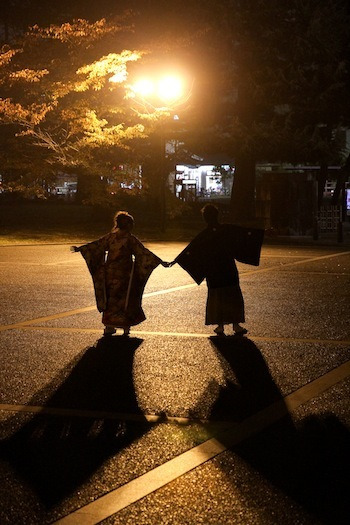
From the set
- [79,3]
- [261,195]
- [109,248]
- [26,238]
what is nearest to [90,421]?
[109,248]

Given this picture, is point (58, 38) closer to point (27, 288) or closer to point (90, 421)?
point (27, 288)

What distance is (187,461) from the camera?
4.79 m

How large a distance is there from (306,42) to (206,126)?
4814mm

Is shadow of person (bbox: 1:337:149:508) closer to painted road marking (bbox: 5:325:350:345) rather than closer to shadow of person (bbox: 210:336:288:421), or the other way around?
shadow of person (bbox: 210:336:288:421)

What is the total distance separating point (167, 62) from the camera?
26172 millimetres

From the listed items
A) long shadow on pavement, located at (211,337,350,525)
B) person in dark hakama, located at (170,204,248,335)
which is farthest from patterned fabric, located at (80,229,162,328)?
long shadow on pavement, located at (211,337,350,525)

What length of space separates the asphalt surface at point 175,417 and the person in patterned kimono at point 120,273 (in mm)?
292

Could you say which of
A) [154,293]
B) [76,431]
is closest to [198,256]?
[154,293]

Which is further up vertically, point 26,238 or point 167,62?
point 167,62

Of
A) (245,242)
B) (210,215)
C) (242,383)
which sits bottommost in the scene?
(242,383)

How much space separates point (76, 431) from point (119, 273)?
158 inches

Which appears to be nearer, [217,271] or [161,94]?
[217,271]

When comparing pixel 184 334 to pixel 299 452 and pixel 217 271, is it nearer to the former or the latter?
pixel 217 271

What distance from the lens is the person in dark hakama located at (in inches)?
362
